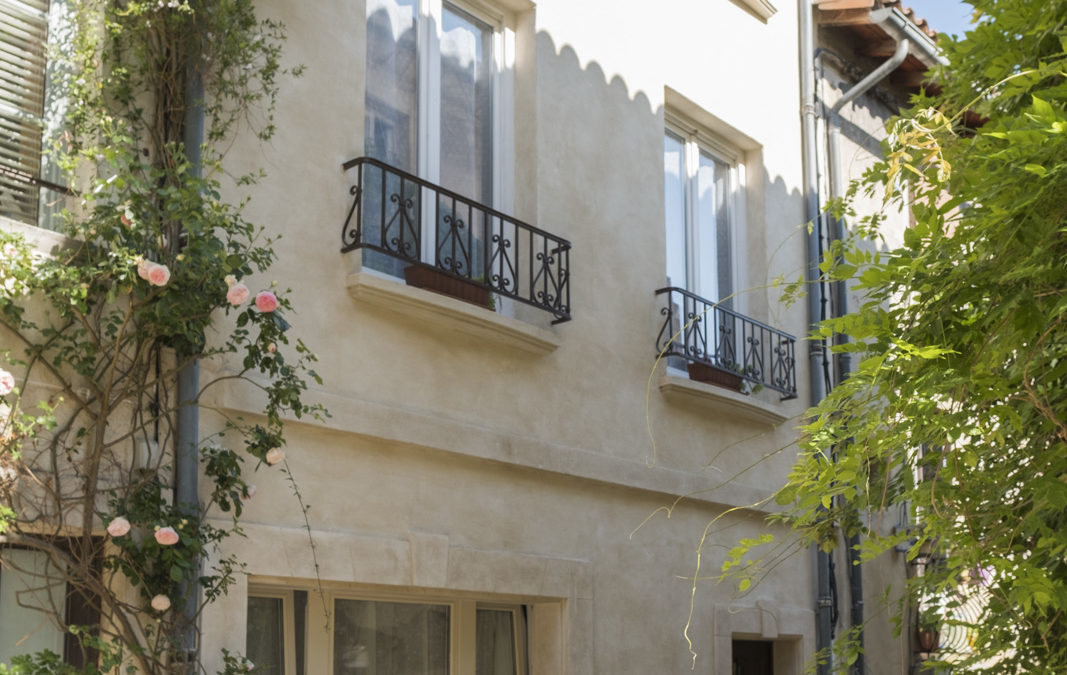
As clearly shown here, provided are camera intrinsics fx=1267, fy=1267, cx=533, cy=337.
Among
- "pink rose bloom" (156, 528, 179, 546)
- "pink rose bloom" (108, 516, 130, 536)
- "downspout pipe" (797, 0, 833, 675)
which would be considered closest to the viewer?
"pink rose bloom" (108, 516, 130, 536)

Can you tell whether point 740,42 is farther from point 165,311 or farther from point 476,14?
point 165,311

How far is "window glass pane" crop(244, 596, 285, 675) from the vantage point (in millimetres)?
5398

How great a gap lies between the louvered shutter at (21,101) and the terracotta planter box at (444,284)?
5.94ft

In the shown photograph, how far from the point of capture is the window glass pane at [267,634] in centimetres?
540

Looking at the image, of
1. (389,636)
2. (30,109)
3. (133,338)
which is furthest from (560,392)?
(30,109)

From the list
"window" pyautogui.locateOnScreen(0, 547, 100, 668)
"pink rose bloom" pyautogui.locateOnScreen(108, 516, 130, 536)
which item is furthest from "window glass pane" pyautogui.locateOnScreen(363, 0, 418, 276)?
"window" pyautogui.locateOnScreen(0, 547, 100, 668)

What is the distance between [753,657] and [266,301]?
520 centimetres

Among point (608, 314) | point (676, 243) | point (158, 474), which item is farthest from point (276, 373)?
point (676, 243)

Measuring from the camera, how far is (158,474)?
476 centimetres

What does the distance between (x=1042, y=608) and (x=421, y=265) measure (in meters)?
3.60

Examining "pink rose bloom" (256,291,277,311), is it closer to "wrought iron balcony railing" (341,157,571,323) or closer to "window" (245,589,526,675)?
"wrought iron balcony railing" (341,157,571,323)

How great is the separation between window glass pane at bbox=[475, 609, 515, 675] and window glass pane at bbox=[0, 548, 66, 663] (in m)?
2.50

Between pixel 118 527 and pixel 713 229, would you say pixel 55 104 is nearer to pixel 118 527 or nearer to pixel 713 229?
pixel 118 527

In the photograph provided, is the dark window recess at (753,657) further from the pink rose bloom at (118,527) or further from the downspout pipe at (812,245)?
the pink rose bloom at (118,527)
